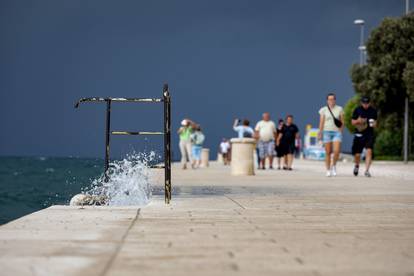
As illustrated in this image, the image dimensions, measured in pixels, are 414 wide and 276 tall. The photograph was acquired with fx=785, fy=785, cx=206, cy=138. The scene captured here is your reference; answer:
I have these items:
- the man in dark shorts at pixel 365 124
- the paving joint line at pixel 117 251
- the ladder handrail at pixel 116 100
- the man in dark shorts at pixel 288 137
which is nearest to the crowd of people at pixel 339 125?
the man in dark shorts at pixel 365 124

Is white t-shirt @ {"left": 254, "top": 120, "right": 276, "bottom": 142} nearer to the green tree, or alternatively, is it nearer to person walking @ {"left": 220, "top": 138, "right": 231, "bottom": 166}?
person walking @ {"left": 220, "top": 138, "right": 231, "bottom": 166}

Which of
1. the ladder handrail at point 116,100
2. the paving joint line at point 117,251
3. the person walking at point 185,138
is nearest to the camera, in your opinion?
the paving joint line at point 117,251

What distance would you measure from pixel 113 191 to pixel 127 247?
21.4ft

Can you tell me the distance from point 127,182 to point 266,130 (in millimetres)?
17228

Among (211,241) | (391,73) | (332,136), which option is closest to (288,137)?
(332,136)

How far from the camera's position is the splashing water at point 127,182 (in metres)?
11.5

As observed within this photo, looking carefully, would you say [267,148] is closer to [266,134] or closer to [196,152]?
[266,134]

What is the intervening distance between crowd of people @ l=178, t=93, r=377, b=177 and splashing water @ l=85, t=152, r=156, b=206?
8252 millimetres

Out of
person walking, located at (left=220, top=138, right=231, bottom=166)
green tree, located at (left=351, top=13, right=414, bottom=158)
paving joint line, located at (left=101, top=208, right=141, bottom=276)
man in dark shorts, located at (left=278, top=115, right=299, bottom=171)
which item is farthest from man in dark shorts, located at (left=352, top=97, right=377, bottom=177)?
green tree, located at (left=351, top=13, right=414, bottom=158)

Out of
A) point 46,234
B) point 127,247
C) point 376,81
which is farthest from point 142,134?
point 376,81

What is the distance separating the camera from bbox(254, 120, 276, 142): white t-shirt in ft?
95.4

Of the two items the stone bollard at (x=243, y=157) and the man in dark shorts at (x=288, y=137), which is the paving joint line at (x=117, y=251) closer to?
the stone bollard at (x=243, y=157)

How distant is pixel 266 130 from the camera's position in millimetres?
29125

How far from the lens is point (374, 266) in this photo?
486 cm
